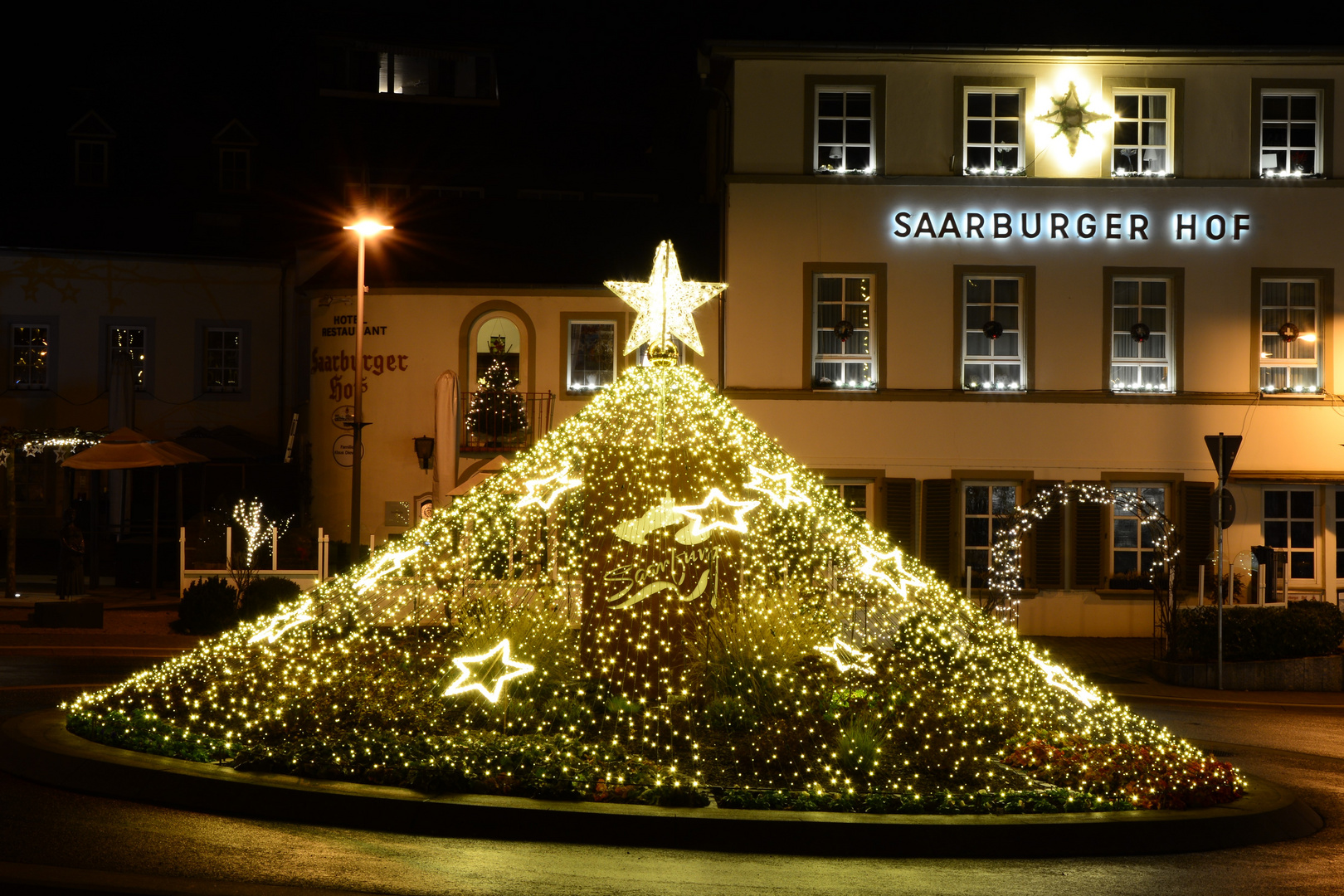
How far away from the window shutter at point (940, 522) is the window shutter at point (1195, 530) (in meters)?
3.63

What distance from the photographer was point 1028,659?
1106 centimetres

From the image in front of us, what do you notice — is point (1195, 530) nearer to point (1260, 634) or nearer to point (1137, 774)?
point (1260, 634)

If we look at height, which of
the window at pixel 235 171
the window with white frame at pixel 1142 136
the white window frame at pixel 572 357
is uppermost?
the window at pixel 235 171

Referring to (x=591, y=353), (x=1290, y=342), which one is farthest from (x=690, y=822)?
(x=591, y=353)

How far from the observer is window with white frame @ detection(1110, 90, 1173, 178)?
2138cm

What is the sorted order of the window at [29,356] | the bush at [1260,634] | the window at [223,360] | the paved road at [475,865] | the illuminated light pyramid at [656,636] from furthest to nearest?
the window at [223,360] < the window at [29,356] < the bush at [1260,634] < the illuminated light pyramid at [656,636] < the paved road at [475,865]

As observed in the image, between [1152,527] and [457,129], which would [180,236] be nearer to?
[457,129]

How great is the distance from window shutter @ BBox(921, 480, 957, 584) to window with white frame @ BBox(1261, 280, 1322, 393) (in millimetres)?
5366

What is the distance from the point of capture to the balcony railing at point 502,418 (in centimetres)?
2444

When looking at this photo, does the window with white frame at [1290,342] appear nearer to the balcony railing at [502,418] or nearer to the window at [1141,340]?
the window at [1141,340]

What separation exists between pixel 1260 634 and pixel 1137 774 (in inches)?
323

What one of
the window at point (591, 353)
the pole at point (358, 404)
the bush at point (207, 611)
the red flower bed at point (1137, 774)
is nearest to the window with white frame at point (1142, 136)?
the window at point (591, 353)

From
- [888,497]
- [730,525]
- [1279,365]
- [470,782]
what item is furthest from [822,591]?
[1279,365]

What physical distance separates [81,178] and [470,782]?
3002cm
